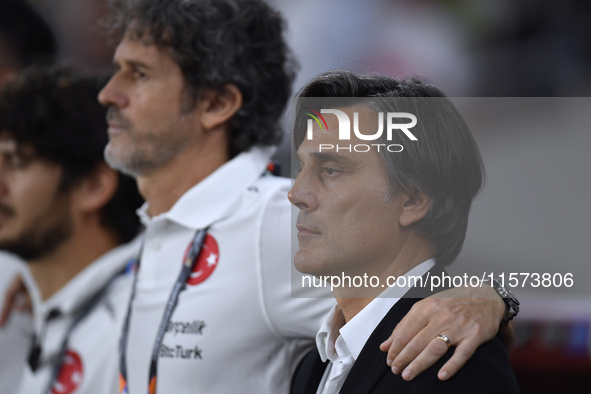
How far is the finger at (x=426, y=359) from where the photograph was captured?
1191 millimetres

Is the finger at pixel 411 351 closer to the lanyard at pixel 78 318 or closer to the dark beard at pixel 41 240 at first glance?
the lanyard at pixel 78 318

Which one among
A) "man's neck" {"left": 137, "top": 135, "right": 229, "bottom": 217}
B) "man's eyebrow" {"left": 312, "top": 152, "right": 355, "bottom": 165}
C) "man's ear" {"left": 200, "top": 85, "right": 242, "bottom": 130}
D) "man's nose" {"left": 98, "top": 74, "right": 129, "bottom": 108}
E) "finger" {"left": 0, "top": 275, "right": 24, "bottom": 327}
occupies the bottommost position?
"finger" {"left": 0, "top": 275, "right": 24, "bottom": 327}

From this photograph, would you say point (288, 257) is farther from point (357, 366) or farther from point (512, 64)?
point (512, 64)

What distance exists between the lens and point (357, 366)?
4.32 ft

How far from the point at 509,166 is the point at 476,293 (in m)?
0.42

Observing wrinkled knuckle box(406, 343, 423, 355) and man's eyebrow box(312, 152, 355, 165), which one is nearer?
wrinkled knuckle box(406, 343, 423, 355)

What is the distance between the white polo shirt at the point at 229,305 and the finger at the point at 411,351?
25.6 inches

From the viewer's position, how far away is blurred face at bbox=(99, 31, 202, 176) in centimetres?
219

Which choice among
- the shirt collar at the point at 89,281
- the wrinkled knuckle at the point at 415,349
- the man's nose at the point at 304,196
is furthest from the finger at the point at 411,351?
the shirt collar at the point at 89,281

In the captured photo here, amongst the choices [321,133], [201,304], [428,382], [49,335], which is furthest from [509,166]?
[49,335]

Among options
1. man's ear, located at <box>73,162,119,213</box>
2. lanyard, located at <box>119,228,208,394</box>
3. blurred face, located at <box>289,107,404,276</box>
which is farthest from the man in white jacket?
man's ear, located at <box>73,162,119,213</box>

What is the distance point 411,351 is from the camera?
48.1 inches

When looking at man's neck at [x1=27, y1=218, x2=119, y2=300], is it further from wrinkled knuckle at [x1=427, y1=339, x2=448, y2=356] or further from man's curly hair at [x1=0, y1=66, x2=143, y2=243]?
wrinkled knuckle at [x1=427, y1=339, x2=448, y2=356]

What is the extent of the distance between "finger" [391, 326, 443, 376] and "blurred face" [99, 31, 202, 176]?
1310 millimetres
